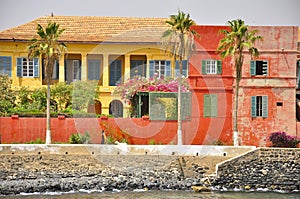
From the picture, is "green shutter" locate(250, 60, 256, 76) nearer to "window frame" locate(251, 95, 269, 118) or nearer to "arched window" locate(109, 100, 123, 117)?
"window frame" locate(251, 95, 269, 118)

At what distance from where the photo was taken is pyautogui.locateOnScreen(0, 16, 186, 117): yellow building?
49.5 meters

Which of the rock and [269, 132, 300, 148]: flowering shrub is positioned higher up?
[269, 132, 300, 148]: flowering shrub

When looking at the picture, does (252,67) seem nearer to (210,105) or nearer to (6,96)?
(210,105)

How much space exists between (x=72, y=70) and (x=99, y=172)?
48.9 ft

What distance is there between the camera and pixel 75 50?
49.8 m

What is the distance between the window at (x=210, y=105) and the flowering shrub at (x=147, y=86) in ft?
5.68

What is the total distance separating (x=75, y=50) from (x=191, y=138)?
40.7 ft

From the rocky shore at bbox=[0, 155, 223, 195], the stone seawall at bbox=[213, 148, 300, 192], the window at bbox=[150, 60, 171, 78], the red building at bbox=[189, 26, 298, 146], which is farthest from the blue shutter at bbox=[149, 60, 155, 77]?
the stone seawall at bbox=[213, 148, 300, 192]

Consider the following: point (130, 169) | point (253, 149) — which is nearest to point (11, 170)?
point (130, 169)

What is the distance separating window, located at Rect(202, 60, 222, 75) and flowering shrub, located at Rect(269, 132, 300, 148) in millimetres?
5401

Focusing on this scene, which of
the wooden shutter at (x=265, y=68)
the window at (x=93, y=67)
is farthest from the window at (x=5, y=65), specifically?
the wooden shutter at (x=265, y=68)

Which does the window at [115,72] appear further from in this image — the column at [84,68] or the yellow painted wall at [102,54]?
the column at [84,68]

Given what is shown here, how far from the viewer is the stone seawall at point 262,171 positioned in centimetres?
3781

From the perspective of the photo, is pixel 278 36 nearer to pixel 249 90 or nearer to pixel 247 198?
pixel 249 90
